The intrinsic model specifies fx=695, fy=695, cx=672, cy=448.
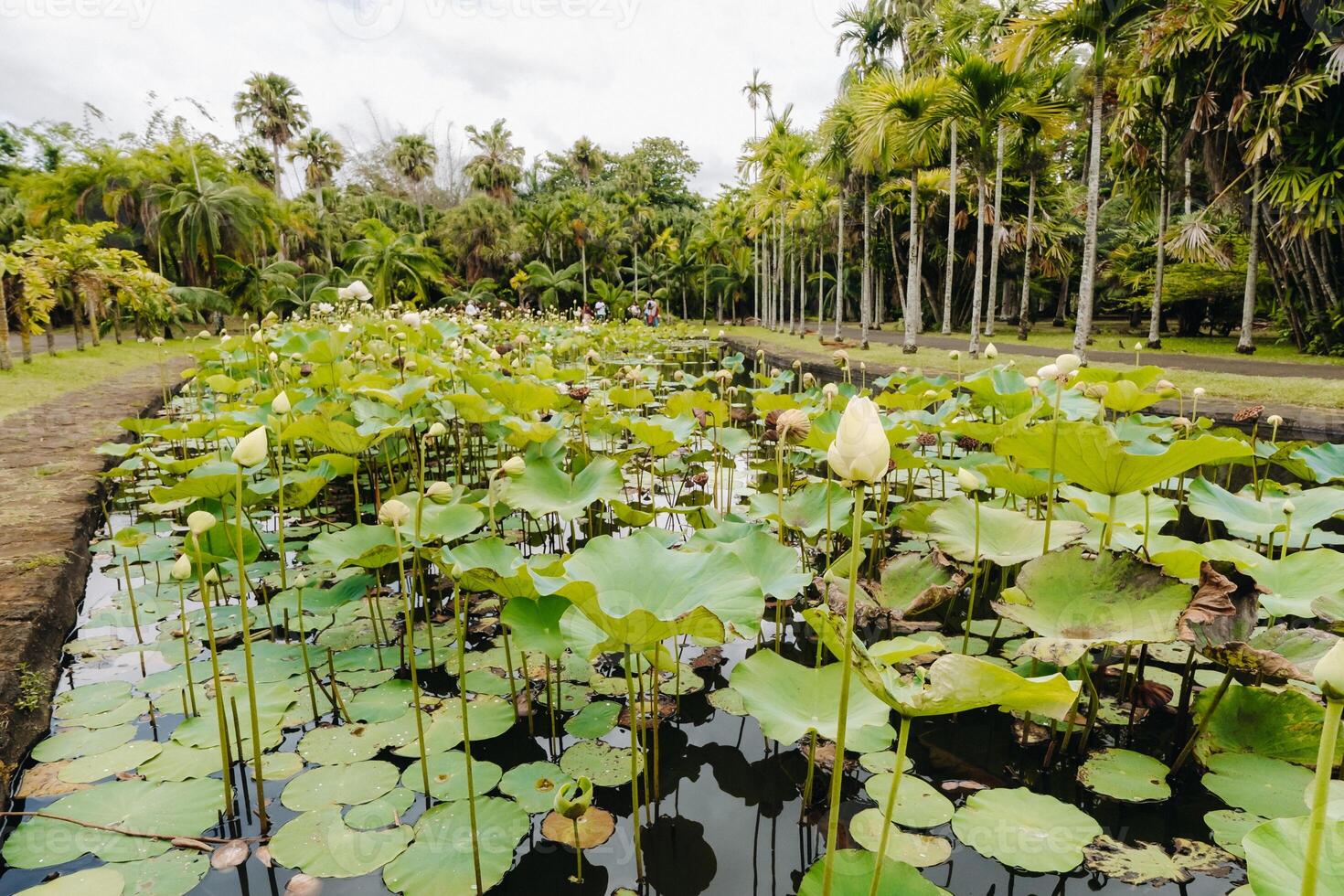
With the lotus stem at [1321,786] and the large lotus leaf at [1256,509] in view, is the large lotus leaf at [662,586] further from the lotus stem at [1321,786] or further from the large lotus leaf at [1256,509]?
the large lotus leaf at [1256,509]

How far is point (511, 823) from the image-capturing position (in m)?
1.39

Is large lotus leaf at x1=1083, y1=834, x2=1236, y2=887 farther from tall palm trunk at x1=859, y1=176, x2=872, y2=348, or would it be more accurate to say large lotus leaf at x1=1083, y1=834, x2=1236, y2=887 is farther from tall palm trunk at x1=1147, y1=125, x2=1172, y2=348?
tall palm trunk at x1=859, y1=176, x2=872, y2=348

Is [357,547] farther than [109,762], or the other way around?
[357,547]

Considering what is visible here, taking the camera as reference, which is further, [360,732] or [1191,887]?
[360,732]

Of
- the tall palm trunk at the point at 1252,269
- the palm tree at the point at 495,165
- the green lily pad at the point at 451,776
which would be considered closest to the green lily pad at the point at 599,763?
the green lily pad at the point at 451,776

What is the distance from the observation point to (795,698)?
1.32 m

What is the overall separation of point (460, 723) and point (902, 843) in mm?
1062

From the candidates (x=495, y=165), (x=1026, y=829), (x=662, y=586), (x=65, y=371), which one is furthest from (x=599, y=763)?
(x=495, y=165)

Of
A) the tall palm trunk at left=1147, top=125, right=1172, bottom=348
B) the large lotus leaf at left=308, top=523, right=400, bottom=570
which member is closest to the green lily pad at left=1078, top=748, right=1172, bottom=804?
the large lotus leaf at left=308, top=523, right=400, bottom=570

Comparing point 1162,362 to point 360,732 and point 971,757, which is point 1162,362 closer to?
point 971,757

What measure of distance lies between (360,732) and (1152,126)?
13.9 metres

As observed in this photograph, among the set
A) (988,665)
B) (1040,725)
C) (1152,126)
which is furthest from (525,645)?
(1152,126)

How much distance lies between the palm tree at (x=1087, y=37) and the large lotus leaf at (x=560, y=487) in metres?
8.03

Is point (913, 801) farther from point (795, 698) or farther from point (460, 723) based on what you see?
point (460, 723)
